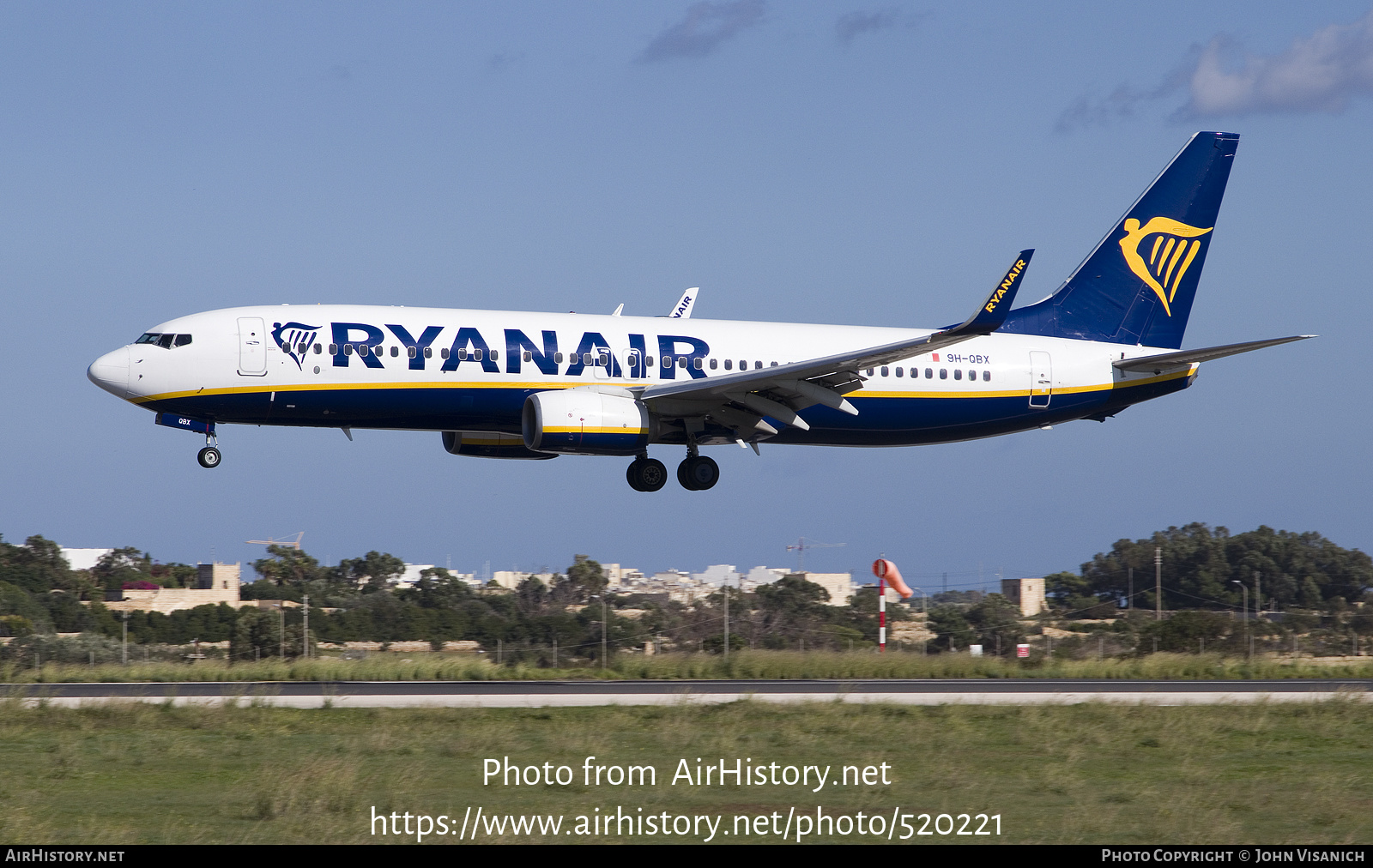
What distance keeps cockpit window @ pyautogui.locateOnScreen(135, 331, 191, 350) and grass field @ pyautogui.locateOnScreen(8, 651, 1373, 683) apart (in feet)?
28.0

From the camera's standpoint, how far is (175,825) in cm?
1650

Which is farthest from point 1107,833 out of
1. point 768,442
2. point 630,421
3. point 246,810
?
point 768,442

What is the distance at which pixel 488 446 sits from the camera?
38.1 metres

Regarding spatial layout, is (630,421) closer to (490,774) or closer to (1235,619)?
(490,774)

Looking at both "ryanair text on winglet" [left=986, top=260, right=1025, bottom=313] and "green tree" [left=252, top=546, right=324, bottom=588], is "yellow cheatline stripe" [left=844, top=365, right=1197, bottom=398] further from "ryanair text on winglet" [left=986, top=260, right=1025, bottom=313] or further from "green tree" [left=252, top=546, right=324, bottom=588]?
"green tree" [left=252, top=546, right=324, bottom=588]

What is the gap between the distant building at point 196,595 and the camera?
76.4 metres

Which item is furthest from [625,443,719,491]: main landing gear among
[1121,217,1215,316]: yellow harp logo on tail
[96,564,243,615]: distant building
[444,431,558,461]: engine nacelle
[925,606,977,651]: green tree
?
[96,564,243,615]: distant building

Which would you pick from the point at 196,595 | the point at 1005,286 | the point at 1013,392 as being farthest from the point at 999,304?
the point at 196,595

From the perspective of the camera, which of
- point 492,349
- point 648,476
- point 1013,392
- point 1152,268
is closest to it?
point 492,349

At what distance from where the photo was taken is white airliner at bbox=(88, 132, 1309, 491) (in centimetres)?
3262

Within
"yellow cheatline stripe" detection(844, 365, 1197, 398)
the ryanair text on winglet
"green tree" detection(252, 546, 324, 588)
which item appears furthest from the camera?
"green tree" detection(252, 546, 324, 588)

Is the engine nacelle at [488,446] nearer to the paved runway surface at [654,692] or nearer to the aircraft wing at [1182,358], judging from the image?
the paved runway surface at [654,692]

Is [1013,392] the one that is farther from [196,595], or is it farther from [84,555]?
[84,555]

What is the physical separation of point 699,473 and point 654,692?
277 inches
